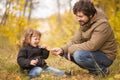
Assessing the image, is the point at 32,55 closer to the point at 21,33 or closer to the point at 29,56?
the point at 29,56

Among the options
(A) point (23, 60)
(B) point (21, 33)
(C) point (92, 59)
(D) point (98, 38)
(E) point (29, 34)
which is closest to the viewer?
(D) point (98, 38)

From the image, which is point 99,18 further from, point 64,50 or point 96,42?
point 64,50

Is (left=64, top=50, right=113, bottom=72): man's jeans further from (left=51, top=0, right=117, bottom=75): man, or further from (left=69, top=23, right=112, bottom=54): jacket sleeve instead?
(left=69, top=23, right=112, bottom=54): jacket sleeve

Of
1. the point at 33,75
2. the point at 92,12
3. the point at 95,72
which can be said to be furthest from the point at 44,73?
the point at 92,12

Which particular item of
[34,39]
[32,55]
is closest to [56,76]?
[32,55]

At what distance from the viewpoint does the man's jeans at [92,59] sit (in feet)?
19.7

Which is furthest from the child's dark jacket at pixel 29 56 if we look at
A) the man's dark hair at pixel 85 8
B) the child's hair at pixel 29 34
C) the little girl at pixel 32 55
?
the man's dark hair at pixel 85 8

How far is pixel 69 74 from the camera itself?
6.50 metres

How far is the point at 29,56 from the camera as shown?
6.41 m

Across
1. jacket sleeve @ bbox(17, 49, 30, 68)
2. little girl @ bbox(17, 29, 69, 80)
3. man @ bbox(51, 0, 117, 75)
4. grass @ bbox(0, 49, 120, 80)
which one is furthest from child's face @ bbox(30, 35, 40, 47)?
grass @ bbox(0, 49, 120, 80)

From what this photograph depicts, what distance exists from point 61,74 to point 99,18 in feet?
3.91

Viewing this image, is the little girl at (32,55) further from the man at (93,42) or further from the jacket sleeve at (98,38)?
the jacket sleeve at (98,38)

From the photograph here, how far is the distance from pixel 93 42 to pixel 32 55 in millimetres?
1153

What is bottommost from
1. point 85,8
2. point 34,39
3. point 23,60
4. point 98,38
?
point 23,60
